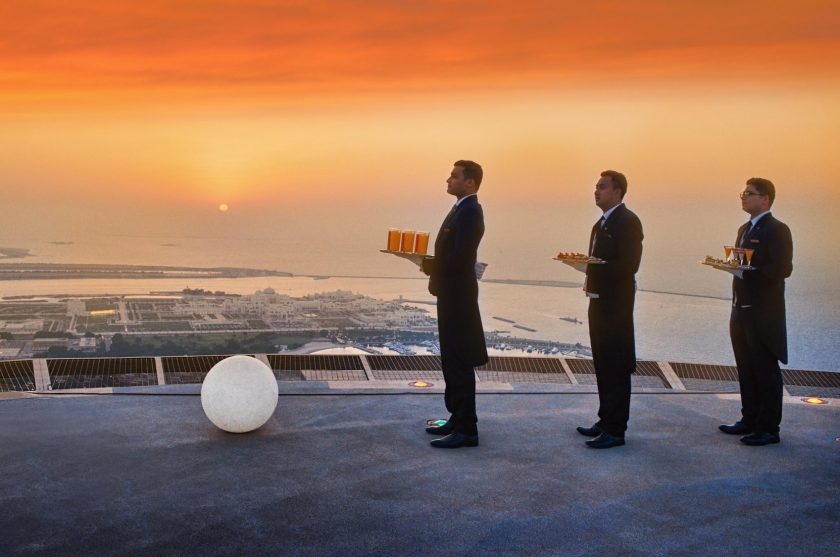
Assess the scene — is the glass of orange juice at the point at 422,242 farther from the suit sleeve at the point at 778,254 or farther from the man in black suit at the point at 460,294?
the suit sleeve at the point at 778,254

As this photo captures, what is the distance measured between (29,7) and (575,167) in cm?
547

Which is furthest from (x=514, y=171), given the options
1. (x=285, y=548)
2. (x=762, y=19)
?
(x=285, y=548)

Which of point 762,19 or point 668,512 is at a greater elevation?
point 762,19

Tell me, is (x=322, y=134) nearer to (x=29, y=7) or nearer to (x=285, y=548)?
(x=29, y=7)

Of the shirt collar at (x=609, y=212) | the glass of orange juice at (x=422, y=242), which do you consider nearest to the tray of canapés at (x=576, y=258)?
the shirt collar at (x=609, y=212)

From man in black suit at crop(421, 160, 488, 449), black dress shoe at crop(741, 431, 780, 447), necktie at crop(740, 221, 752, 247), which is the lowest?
black dress shoe at crop(741, 431, 780, 447)

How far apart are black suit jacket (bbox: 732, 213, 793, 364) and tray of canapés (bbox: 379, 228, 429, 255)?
1.86 metres

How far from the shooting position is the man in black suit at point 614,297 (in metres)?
4.56

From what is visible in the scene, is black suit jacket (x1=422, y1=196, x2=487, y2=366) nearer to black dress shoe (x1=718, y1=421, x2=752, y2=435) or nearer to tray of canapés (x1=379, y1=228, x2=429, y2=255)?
tray of canapés (x1=379, y1=228, x2=429, y2=255)

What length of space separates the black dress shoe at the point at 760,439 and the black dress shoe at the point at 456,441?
5.01ft

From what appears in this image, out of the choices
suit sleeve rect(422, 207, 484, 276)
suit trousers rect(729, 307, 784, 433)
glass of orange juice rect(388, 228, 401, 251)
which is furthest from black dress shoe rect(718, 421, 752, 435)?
glass of orange juice rect(388, 228, 401, 251)

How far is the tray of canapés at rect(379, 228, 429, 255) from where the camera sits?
452 cm

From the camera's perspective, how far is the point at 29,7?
770 centimetres

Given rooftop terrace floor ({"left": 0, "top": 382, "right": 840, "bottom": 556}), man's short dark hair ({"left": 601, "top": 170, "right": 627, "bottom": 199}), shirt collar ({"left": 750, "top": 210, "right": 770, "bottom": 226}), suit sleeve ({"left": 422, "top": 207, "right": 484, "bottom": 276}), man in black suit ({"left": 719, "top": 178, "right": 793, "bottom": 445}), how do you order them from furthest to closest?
1. shirt collar ({"left": 750, "top": 210, "right": 770, "bottom": 226})
2. man in black suit ({"left": 719, "top": 178, "right": 793, "bottom": 445})
3. man's short dark hair ({"left": 601, "top": 170, "right": 627, "bottom": 199})
4. suit sleeve ({"left": 422, "top": 207, "right": 484, "bottom": 276})
5. rooftop terrace floor ({"left": 0, "top": 382, "right": 840, "bottom": 556})
